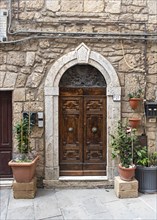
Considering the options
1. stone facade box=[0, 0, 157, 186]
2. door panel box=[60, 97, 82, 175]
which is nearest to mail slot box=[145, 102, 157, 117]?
stone facade box=[0, 0, 157, 186]

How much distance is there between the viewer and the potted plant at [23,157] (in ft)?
15.3

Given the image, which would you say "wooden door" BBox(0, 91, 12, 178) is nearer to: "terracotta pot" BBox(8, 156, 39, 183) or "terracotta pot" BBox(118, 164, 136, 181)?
"terracotta pot" BBox(8, 156, 39, 183)

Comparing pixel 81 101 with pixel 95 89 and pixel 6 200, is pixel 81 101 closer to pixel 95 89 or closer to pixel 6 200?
pixel 95 89

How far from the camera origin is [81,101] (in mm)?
5387

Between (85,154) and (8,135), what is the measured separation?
4.99ft

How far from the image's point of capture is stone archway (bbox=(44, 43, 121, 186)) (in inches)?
205

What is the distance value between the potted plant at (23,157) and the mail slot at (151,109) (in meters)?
2.16

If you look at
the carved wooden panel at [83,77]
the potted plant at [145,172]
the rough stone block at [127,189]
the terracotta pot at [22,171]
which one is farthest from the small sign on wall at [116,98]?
the terracotta pot at [22,171]

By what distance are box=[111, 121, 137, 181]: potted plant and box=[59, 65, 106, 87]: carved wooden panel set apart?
1018 mm

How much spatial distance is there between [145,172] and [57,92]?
2.17 meters

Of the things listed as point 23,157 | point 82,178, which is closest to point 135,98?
point 82,178

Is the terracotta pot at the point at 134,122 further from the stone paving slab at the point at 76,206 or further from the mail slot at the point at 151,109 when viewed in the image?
the stone paving slab at the point at 76,206

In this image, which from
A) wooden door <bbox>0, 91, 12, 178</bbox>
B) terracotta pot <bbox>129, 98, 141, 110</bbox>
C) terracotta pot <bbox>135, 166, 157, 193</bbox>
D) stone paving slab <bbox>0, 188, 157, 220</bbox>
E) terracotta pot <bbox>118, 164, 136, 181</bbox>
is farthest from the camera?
wooden door <bbox>0, 91, 12, 178</bbox>

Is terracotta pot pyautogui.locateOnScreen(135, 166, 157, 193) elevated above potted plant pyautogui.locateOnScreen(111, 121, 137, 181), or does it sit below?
below
